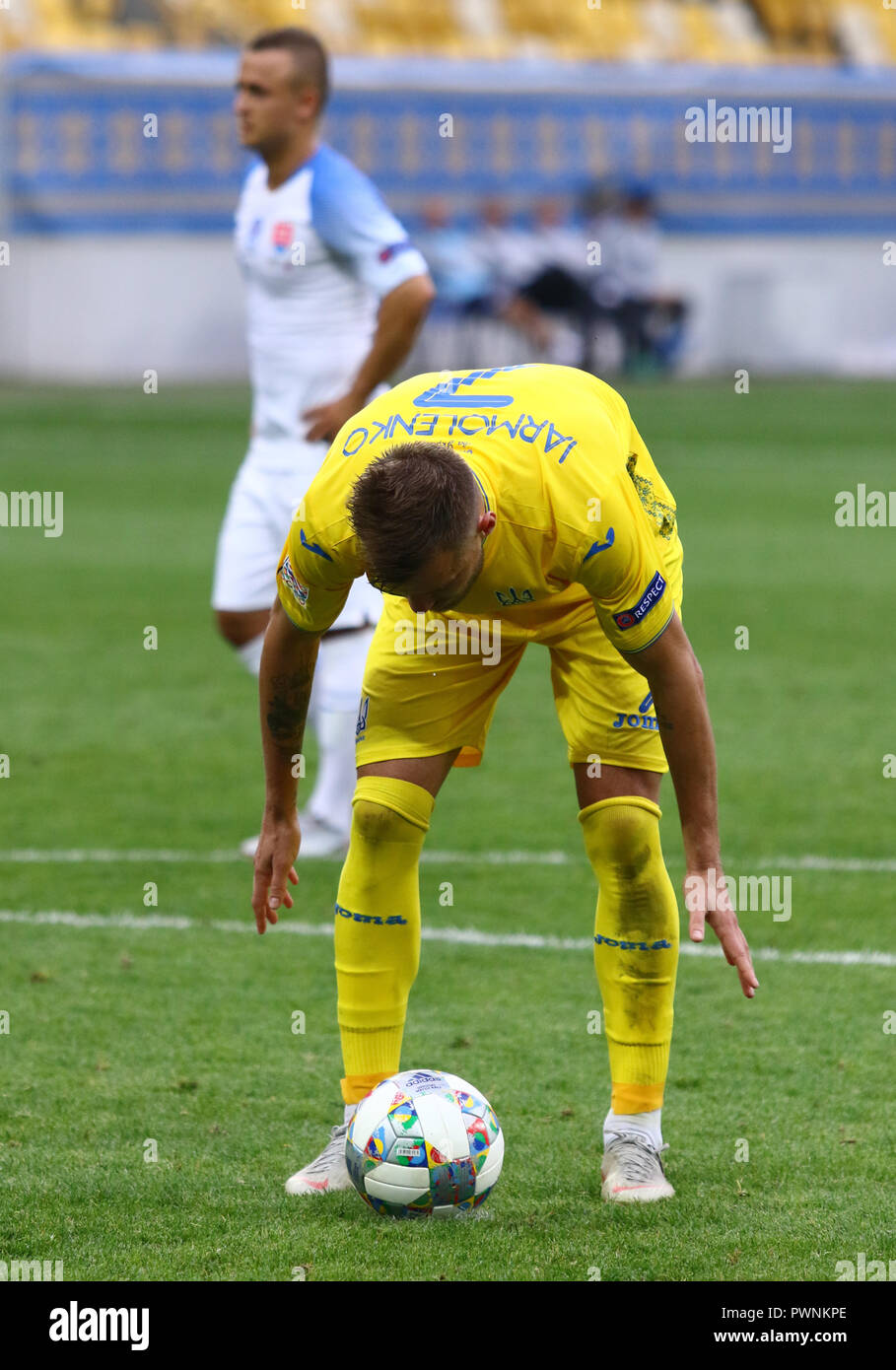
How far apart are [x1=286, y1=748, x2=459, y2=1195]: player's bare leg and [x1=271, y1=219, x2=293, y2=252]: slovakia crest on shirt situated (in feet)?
9.70

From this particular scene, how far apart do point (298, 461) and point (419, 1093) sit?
10.3 ft

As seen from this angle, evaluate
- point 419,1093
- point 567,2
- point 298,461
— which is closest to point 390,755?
point 419,1093

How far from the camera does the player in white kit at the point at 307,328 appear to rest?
20.1 ft

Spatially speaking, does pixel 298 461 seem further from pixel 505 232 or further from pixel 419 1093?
pixel 505 232

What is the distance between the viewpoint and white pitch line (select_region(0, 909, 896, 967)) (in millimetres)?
5285

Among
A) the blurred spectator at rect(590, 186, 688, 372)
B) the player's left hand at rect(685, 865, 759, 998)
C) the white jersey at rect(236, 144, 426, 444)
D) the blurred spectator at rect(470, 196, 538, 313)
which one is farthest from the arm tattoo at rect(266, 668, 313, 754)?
the blurred spectator at rect(590, 186, 688, 372)

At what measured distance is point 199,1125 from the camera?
414cm

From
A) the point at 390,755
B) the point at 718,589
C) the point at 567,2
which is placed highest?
the point at 567,2

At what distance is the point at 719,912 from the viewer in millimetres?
3414

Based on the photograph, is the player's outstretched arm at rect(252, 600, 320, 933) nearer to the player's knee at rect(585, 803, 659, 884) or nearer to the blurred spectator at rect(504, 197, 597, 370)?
the player's knee at rect(585, 803, 659, 884)

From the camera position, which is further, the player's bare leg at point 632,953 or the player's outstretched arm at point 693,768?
the player's bare leg at point 632,953

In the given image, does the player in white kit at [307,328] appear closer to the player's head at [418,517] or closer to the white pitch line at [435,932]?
the white pitch line at [435,932]
